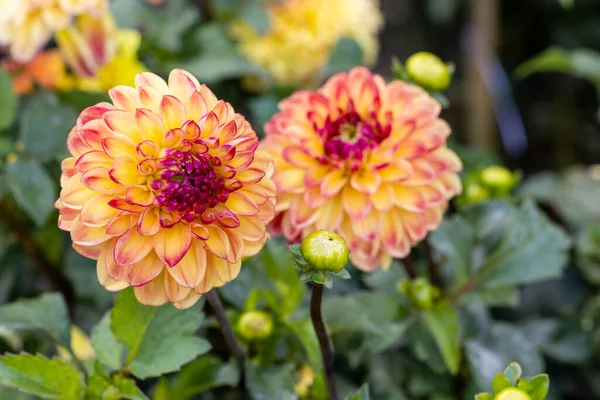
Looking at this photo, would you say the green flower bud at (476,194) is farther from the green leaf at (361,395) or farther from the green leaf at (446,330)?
the green leaf at (361,395)

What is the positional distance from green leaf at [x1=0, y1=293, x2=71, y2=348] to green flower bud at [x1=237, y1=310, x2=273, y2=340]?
0.18 meters

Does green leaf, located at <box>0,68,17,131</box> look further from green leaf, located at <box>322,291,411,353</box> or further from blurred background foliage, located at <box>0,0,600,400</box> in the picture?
green leaf, located at <box>322,291,411,353</box>

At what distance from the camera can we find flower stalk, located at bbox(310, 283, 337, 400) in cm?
50

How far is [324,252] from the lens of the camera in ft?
1.59

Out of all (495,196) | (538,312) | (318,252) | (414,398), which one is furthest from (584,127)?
(318,252)

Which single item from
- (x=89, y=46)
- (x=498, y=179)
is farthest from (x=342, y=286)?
(x=89, y=46)

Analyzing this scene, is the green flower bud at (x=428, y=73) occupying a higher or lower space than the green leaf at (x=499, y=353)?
higher

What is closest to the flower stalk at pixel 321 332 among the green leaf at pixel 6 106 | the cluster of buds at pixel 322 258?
the cluster of buds at pixel 322 258

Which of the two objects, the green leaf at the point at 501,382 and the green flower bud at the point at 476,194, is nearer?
the green leaf at the point at 501,382

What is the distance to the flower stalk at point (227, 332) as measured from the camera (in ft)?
1.81

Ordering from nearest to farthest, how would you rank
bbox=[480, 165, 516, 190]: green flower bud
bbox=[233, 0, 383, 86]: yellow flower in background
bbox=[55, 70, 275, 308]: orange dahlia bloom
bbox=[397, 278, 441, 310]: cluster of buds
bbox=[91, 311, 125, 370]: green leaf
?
1. bbox=[55, 70, 275, 308]: orange dahlia bloom
2. bbox=[91, 311, 125, 370]: green leaf
3. bbox=[397, 278, 441, 310]: cluster of buds
4. bbox=[480, 165, 516, 190]: green flower bud
5. bbox=[233, 0, 383, 86]: yellow flower in background

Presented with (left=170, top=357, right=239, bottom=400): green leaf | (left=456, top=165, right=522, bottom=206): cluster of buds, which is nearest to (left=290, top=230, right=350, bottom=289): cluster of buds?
(left=170, top=357, right=239, bottom=400): green leaf

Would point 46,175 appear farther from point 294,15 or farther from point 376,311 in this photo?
point 294,15

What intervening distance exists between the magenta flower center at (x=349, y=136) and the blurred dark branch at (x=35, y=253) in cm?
46
